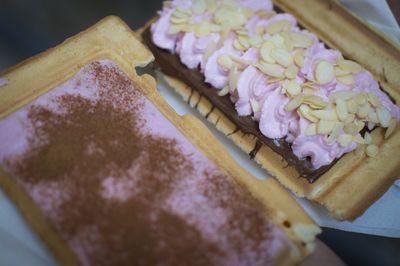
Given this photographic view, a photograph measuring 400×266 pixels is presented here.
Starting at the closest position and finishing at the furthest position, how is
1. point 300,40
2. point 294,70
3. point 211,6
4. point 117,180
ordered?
point 117,180
point 294,70
point 300,40
point 211,6

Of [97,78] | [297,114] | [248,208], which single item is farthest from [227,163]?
[97,78]

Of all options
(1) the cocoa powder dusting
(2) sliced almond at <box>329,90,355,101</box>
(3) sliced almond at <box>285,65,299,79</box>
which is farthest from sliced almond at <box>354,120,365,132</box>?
(1) the cocoa powder dusting

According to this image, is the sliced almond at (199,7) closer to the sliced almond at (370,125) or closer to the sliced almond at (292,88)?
the sliced almond at (292,88)

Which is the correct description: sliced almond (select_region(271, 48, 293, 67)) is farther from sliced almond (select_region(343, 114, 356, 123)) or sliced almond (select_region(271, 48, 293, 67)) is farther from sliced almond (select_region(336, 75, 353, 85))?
sliced almond (select_region(343, 114, 356, 123))

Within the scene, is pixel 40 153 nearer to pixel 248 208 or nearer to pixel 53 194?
pixel 53 194

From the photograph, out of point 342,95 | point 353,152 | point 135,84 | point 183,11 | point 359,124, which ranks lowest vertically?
point 353,152

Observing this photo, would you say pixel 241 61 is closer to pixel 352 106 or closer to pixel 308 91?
pixel 308 91

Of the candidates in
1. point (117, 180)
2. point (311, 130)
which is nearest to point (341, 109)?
point (311, 130)
